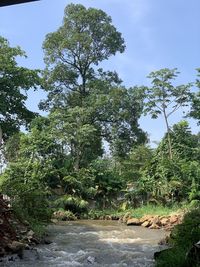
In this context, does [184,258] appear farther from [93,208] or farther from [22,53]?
[22,53]

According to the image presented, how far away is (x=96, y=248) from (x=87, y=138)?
1289 centimetres

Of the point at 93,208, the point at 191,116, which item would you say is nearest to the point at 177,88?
the point at 191,116

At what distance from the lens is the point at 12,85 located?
65.2 ft

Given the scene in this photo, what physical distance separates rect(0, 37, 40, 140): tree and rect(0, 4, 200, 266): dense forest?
0.05 m

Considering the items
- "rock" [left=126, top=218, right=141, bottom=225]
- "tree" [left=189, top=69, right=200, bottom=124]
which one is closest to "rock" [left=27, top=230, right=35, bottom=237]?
"rock" [left=126, top=218, right=141, bottom=225]

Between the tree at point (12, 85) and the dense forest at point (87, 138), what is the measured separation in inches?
1.8

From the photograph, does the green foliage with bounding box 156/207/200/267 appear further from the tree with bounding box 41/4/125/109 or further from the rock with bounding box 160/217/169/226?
the tree with bounding box 41/4/125/109

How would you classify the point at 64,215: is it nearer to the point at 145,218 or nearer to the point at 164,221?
the point at 145,218

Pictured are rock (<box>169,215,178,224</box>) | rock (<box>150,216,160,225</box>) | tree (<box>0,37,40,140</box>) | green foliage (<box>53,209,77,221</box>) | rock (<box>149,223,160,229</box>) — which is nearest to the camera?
rock (<box>169,215,178,224</box>)

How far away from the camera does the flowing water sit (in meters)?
7.69

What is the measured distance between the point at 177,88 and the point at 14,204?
11860 mm

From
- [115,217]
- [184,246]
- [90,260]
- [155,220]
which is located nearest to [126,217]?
[115,217]

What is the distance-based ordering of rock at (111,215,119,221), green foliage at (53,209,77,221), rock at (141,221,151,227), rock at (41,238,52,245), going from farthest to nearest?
rock at (111,215,119,221), green foliage at (53,209,77,221), rock at (141,221,151,227), rock at (41,238,52,245)

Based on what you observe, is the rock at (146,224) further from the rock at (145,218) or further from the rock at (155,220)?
the rock at (145,218)
